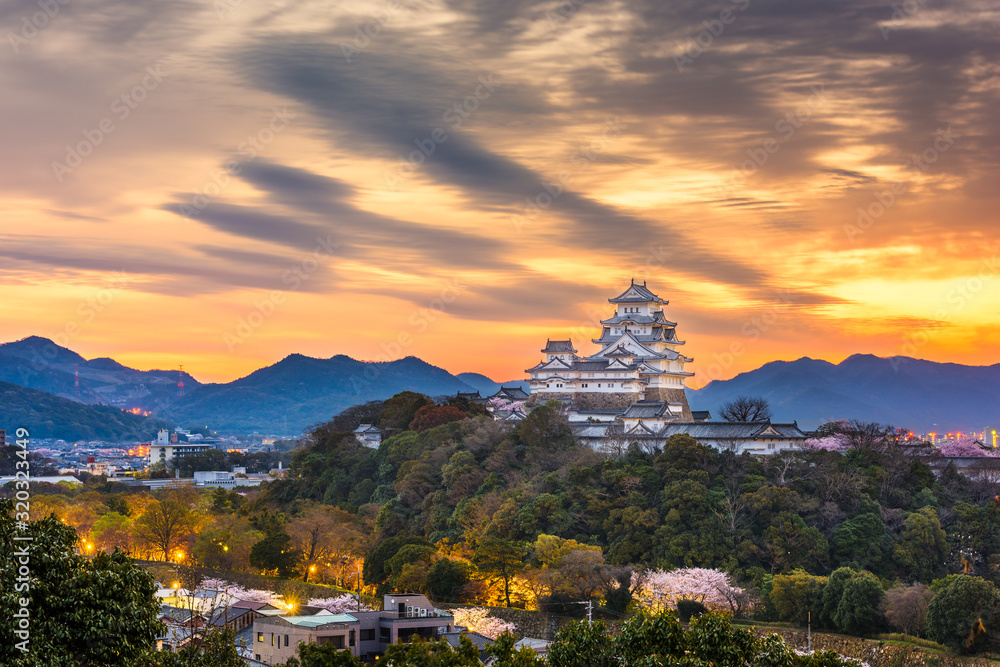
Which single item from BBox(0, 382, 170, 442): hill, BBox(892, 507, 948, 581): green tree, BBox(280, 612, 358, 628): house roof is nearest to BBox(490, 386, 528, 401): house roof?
BBox(892, 507, 948, 581): green tree

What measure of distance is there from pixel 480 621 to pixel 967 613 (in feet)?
48.3

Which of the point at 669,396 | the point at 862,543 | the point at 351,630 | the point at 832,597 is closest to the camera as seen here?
the point at 351,630

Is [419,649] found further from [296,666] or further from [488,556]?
[488,556]

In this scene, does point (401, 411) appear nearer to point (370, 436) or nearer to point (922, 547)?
point (370, 436)

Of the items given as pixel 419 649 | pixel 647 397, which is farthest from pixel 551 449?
pixel 419 649

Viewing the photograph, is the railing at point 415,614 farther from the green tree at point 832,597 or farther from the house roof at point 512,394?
the house roof at point 512,394

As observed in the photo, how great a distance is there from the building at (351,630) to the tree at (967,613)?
13645 millimetres

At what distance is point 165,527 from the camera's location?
49.5 metres

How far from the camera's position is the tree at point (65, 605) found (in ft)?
38.2

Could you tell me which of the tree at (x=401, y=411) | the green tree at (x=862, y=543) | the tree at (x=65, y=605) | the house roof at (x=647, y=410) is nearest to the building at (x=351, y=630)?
the green tree at (x=862, y=543)

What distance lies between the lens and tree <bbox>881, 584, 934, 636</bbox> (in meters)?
28.8

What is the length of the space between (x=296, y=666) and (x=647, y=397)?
29.8 m

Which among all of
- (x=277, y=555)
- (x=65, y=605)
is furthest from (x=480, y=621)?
(x=65, y=605)

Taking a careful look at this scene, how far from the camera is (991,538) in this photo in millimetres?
34250
